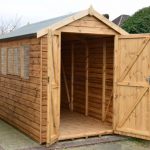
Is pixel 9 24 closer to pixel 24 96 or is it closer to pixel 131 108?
pixel 24 96

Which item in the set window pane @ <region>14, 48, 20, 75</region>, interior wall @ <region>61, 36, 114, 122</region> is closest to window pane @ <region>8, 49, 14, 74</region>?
window pane @ <region>14, 48, 20, 75</region>

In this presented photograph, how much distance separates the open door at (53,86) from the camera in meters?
7.43

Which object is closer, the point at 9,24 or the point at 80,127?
the point at 80,127

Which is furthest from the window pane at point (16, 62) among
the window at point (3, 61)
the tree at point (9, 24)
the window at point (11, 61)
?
the tree at point (9, 24)

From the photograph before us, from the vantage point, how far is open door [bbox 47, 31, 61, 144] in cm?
743

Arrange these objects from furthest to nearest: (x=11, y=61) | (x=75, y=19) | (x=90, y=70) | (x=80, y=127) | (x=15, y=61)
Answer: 1. (x=90, y=70)
2. (x=11, y=61)
3. (x=15, y=61)
4. (x=80, y=127)
5. (x=75, y=19)

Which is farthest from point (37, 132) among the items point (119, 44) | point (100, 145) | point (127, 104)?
point (119, 44)

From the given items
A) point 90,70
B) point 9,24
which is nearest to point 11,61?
point 90,70

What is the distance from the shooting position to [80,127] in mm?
8859

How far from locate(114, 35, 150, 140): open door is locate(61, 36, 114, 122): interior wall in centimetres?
78

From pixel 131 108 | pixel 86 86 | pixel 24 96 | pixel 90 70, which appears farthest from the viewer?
pixel 86 86

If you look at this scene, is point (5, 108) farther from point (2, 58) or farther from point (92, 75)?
point (92, 75)

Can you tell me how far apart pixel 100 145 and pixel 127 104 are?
1140 millimetres

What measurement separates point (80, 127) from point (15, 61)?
2.30 metres
